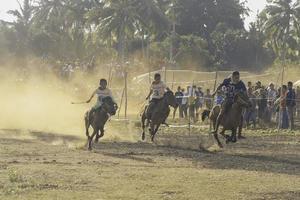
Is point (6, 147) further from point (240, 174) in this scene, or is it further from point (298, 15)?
point (298, 15)

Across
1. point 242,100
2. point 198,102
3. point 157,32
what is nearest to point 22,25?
point 157,32

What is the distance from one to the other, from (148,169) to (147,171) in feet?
1.41

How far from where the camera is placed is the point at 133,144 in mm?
23234

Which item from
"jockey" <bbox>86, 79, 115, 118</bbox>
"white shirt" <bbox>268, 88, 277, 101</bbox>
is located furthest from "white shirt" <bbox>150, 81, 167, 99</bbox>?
"white shirt" <bbox>268, 88, 277, 101</bbox>

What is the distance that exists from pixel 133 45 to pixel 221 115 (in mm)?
69142

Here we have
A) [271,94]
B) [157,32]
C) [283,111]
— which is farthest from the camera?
[157,32]

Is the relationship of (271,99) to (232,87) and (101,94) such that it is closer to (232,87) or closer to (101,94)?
(232,87)

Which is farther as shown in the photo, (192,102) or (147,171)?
(192,102)

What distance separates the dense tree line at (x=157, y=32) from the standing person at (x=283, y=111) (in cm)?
4153

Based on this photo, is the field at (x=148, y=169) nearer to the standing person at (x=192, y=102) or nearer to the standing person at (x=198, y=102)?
the standing person at (x=192, y=102)

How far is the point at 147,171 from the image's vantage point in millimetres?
15258

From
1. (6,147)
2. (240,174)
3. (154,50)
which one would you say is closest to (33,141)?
(6,147)

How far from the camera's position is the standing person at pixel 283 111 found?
94.8 feet

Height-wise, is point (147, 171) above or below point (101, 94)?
below
